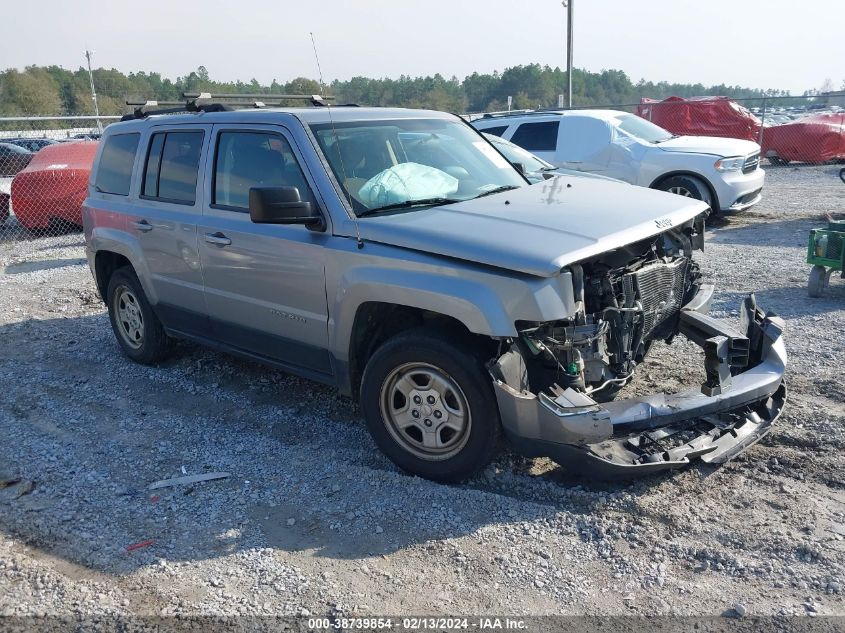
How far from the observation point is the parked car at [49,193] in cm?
1332

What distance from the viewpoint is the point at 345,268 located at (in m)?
4.25

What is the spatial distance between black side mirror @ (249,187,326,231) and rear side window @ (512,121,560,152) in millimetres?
8459

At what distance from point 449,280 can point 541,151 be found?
8726 millimetres

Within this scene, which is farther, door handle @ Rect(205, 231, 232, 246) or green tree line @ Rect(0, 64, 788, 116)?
green tree line @ Rect(0, 64, 788, 116)

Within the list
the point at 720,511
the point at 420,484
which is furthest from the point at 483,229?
the point at 720,511

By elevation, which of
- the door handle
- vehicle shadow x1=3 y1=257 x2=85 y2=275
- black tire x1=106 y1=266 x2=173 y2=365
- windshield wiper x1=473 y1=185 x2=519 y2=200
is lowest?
vehicle shadow x1=3 y1=257 x2=85 y2=275

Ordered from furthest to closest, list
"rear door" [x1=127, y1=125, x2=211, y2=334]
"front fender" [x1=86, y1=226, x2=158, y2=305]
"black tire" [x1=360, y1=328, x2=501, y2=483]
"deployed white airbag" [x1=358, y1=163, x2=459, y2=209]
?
"front fender" [x1=86, y1=226, x2=158, y2=305] → "rear door" [x1=127, y1=125, x2=211, y2=334] → "deployed white airbag" [x1=358, y1=163, x2=459, y2=209] → "black tire" [x1=360, y1=328, x2=501, y2=483]

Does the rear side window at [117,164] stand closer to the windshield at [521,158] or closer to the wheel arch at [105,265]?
the wheel arch at [105,265]

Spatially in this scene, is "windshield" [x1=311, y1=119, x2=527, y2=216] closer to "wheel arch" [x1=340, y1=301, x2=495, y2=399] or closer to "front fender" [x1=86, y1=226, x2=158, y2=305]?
"wheel arch" [x1=340, y1=301, x2=495, y2=399]

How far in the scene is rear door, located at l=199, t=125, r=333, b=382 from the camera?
4.52 meters

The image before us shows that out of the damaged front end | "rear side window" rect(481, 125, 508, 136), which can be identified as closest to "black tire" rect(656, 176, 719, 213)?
"rear side window" rect(481, 125, 508, 136)

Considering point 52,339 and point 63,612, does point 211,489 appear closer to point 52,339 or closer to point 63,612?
point 63,612

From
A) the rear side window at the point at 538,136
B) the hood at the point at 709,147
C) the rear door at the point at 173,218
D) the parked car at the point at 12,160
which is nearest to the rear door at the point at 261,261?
the rear door at the point at 173,218

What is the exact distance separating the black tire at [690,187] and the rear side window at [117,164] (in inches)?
317
